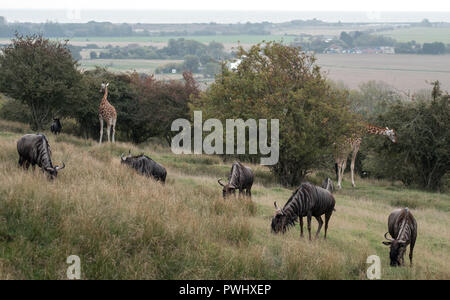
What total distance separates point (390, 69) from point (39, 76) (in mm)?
134377

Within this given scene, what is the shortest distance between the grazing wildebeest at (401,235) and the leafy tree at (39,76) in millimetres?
20602

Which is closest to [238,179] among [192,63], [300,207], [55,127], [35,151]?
[300,207]

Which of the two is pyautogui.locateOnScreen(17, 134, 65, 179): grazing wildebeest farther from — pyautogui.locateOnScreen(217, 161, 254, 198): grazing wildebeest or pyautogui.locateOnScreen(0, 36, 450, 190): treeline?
pyautogui.locateOnScreen(0, 36, 450, 190): treeline

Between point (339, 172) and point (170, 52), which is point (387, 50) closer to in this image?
point (170, 52)

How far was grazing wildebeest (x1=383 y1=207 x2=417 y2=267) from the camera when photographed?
A: 1034 cm

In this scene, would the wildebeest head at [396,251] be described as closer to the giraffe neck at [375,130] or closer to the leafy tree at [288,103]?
the leafy tree at [288,103]

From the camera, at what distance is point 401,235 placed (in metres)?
10.6

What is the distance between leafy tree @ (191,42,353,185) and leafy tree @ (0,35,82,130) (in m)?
8.35

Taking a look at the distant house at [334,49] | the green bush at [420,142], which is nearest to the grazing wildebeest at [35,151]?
the green bush at [420,142]

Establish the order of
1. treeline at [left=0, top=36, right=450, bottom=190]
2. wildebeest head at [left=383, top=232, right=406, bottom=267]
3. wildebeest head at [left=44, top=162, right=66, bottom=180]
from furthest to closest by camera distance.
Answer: treeline at [left=0, top=36, right=450, bottom=190] < wildebeest head at [left=44, top=162, right=66, bottom=180] < wildebeest head at [left=383, top=232, right=406, bottom=267]

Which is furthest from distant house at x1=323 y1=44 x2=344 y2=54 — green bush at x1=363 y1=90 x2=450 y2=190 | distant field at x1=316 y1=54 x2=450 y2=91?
green bush at x1=363 y1=90 x2=450 y2=190

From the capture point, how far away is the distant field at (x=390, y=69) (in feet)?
388
